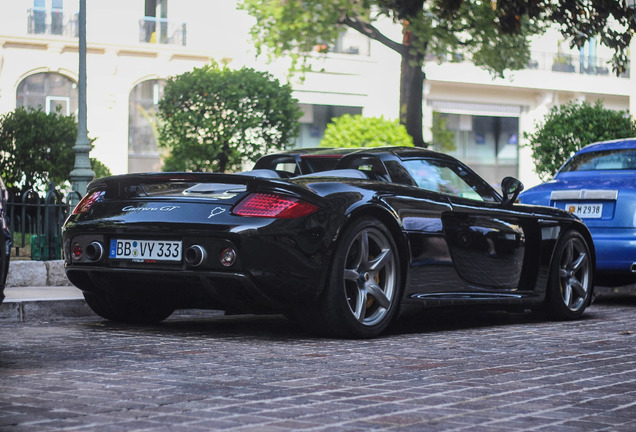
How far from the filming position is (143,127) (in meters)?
31.6

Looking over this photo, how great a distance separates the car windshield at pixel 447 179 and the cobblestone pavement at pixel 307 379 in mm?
934

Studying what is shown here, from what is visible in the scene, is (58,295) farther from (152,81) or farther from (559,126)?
(152,81)

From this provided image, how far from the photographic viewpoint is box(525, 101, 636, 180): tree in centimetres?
2295

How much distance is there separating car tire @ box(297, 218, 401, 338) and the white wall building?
67.6ft

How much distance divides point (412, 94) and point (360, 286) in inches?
484

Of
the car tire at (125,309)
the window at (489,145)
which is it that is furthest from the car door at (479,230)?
the window at (489,145)

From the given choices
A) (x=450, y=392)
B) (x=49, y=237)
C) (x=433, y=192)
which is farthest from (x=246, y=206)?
(x=49, y=237)

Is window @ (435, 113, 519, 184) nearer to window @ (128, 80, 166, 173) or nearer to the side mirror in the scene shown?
window @ (128, 80, 166, 173)

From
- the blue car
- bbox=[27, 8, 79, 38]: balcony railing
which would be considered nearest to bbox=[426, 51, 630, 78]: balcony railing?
bbox=[27, 8, 79, 38]: balcony railing

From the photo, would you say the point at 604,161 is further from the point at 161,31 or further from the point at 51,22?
the point at 161,31

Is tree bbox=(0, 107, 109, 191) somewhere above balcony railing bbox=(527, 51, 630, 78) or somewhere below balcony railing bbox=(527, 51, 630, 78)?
below

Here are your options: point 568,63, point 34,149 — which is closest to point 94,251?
point 34,149

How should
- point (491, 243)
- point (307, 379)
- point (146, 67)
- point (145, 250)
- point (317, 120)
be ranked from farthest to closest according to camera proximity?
point (317, 120) < point (146, 67) < point (491, 243) < point (145, 250) < point (307, 379)

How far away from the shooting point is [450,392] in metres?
4.55
